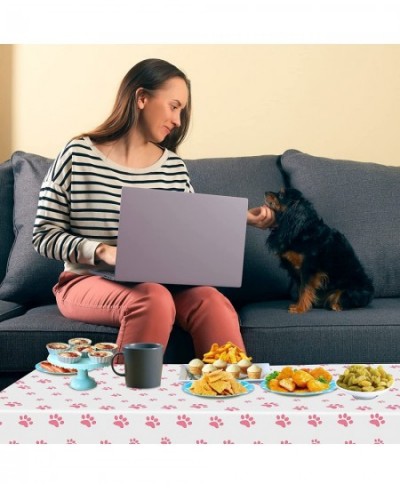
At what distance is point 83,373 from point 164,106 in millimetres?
1119

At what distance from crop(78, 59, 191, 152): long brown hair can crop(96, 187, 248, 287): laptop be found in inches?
26.9

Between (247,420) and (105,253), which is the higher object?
(105,253)

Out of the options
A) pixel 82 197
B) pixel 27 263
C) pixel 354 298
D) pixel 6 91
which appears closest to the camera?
pixel 82 197

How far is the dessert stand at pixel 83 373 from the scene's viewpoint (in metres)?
1.52

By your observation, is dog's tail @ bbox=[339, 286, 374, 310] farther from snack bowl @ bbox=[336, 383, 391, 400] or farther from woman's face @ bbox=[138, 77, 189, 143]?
snack bowl @ bbox=[336, 383, 391, 400]

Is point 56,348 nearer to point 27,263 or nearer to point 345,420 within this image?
point 345,420

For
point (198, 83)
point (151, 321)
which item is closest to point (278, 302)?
point (151, 321)

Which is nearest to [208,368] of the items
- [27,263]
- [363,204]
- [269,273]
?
[269,273]

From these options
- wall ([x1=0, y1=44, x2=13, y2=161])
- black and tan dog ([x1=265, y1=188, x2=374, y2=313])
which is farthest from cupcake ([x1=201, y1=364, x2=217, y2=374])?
wall ([x1=0, y1=44, x2=13, y2=161])

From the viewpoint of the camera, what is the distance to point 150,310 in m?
1.94

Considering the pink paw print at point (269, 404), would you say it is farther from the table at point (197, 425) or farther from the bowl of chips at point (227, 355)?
the bowl of chips at point (227, 355)

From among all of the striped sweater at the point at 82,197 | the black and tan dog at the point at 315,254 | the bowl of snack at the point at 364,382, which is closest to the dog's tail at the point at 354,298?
the black and tan dog at the point at 315,254

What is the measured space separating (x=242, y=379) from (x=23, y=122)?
6.92 ft

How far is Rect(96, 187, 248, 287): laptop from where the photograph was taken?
178cm
